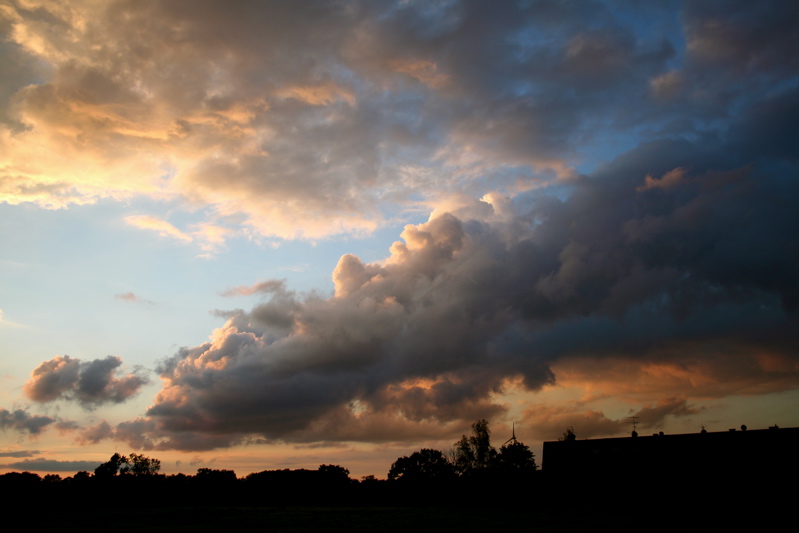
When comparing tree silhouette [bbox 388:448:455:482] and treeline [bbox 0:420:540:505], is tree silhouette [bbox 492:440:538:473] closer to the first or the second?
treeline [bbox 0:420:540:505]

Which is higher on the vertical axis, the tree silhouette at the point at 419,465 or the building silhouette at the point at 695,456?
the building silhouette at the point at 695,456

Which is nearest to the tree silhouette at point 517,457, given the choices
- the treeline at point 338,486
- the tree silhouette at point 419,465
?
the treeline at point 338,486

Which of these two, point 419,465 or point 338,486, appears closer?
point 338,486

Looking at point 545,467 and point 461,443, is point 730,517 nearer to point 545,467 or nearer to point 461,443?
point 545,467

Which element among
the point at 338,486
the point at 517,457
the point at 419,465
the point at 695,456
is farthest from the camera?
the point at 419,465

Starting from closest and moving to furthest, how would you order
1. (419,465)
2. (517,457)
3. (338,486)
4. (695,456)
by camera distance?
1. (695,456)
2. (338,486)
3. (517,457)
4. (419,465)

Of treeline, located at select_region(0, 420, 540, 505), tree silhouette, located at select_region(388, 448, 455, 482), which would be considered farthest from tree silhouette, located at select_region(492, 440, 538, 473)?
tree silhouette, located at select_region(388, 448, 455, 482)

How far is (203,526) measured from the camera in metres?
52.2

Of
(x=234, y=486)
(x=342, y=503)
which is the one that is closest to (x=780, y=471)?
(x=342, y=503)

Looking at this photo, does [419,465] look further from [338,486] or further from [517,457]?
→ [338,486]

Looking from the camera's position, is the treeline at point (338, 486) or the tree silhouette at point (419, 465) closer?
the treeline at point (338, 486)

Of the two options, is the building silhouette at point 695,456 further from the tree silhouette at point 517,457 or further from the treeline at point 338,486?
the tree silhouette at point 517,457

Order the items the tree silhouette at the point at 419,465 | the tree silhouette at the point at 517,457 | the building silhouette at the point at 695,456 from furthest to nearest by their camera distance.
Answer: the tree silhouette at the point at 419,465, the tree silhouette at the point at 517,457, the building silhouette at the point at 695,456

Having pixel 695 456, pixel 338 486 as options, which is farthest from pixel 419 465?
pixel 695 456
